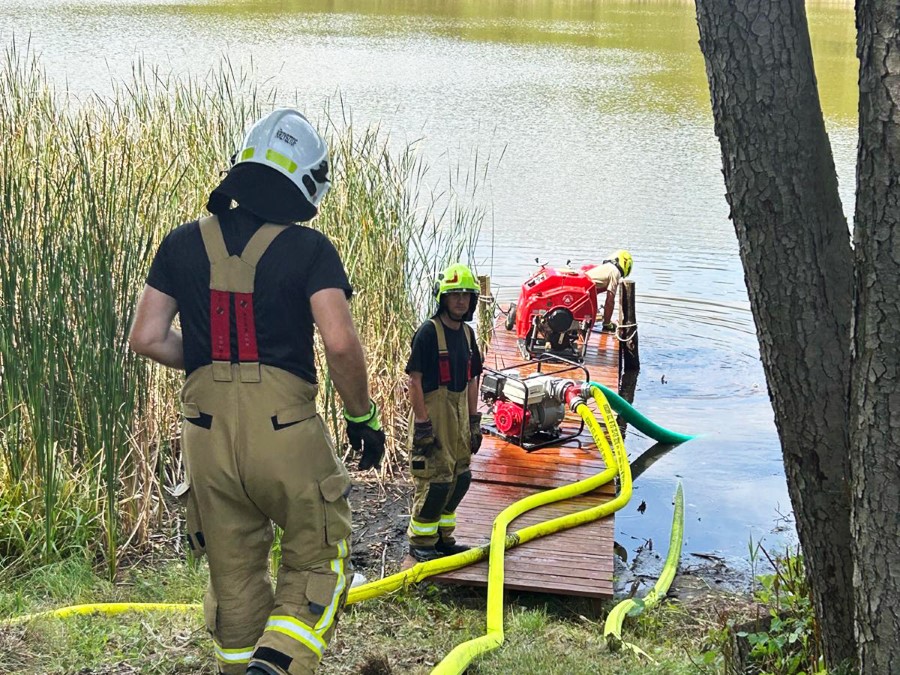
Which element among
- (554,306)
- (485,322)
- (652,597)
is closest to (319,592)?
(652,597)

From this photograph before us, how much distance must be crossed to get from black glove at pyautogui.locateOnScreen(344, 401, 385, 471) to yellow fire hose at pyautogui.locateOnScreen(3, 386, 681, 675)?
2.88 ft

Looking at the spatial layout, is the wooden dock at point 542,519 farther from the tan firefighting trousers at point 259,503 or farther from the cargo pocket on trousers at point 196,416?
the cargo pocket on trousers at point 196,416

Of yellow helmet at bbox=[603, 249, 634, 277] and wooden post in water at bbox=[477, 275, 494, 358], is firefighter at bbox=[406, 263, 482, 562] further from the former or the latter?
yellow helmet at bbox=[603, 249, 634, 277]

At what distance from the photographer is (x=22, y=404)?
5035 mm

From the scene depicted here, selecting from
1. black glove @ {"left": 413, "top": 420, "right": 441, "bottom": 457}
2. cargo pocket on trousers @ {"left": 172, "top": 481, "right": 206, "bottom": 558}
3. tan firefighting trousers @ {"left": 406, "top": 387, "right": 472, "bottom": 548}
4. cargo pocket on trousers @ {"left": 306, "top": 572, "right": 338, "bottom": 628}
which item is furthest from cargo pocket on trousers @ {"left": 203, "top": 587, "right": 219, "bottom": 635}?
tan firefighting trousers @ {"left": 406, "top": 387, "right": 472, "bottom": 548}

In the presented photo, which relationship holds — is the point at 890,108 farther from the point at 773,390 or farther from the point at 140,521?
the point at 140,521

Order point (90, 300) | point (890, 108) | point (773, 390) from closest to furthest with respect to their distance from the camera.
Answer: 1. point (890, 108)
2. point (773, 390)
3. point (90, 300)

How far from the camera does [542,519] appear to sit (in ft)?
19.4

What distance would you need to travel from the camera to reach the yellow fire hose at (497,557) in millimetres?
4059

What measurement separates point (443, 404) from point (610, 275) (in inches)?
200

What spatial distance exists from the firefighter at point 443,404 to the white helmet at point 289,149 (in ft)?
5.22

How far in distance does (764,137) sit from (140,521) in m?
3.86

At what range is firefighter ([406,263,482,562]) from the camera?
487 centimetres

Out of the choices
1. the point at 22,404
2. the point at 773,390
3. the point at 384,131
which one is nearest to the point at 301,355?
the point at 773,390
